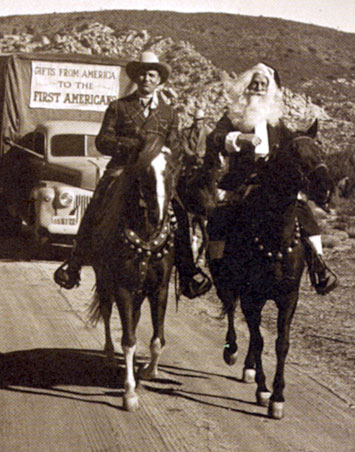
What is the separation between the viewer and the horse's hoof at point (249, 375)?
25.0 feet

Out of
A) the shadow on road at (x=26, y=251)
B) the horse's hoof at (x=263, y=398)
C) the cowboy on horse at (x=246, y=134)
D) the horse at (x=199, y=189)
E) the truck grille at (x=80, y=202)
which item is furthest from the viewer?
the shadow on road at (x=26, y=251)

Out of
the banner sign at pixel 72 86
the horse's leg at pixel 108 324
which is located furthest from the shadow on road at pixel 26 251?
the horse's leg at pixel 108 324

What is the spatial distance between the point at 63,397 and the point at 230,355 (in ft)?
5.00

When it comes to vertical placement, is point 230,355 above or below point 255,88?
below

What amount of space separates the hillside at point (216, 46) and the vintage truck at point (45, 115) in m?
34.6

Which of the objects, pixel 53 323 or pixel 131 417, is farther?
pixel 53 323

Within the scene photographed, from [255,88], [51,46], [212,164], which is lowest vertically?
[51,46]

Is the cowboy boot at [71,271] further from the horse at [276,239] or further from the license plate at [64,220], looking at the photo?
the license plate at [64,220]

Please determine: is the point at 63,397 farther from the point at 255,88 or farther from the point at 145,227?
the point at 255,88

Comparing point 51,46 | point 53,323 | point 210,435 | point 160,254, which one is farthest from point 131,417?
point 51,46

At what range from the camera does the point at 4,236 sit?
1945 cm

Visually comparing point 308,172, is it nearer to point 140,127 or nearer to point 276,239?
point 276,239

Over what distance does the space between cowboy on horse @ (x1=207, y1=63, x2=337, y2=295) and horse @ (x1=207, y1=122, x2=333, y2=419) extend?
17 centimetres

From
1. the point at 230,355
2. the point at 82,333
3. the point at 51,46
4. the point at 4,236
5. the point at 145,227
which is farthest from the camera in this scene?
the point at 51,46
